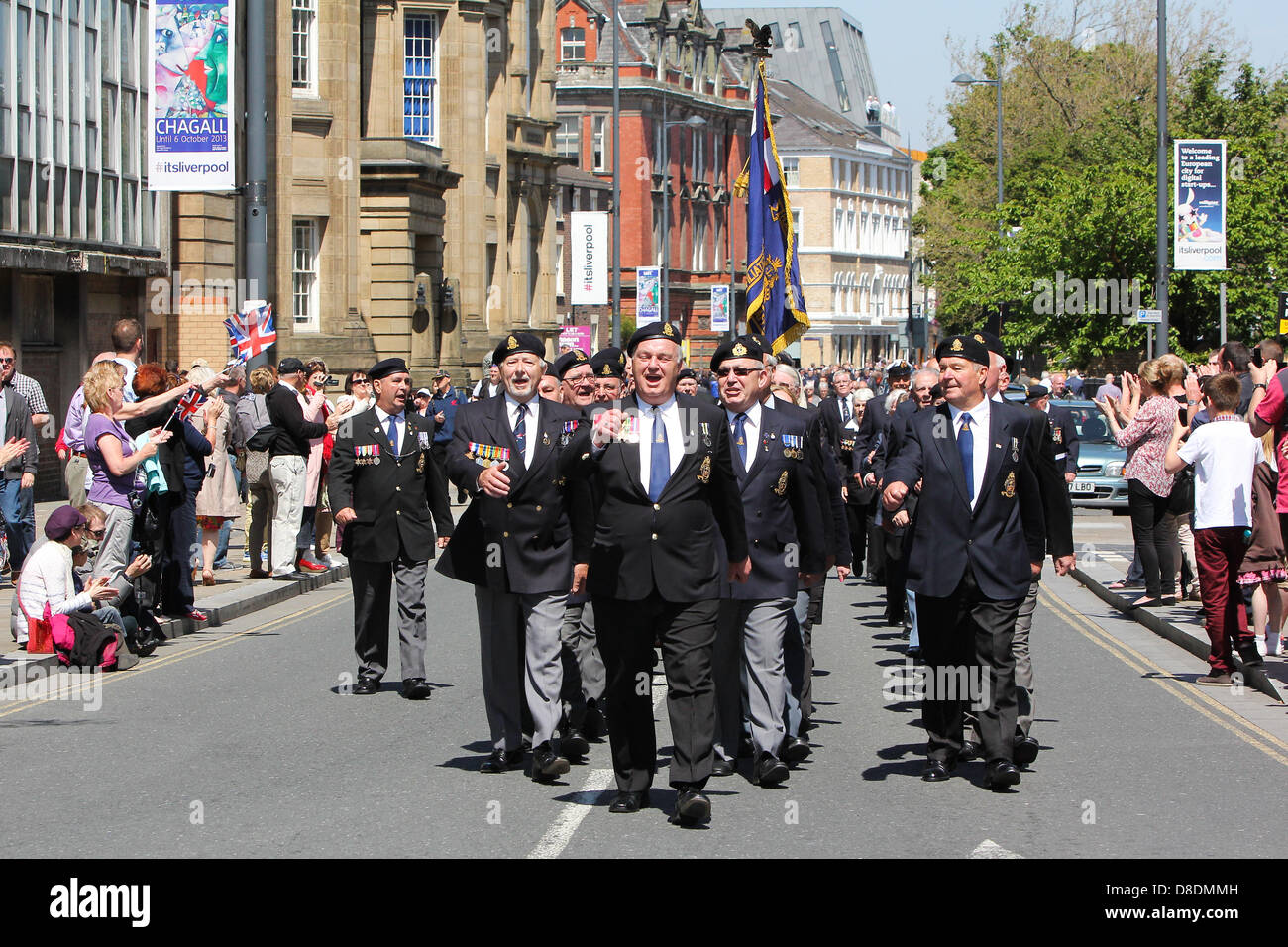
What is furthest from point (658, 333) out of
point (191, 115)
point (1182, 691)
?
point (191, 115)

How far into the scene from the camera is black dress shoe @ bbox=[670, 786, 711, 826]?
798cm

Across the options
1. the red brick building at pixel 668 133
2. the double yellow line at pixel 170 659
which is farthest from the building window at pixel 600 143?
the double yellow line at pixel 170 659

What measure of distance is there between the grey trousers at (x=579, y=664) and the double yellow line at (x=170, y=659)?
3442mm

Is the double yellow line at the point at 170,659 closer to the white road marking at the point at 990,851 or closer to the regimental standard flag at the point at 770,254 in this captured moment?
the regimental standard flag at the point at 770,254

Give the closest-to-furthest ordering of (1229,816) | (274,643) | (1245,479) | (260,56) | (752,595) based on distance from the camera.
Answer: (1229,816) → (752,595) → (1245,479) → (274,643) → (260,56)

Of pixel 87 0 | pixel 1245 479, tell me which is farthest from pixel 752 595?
pixel 87 0

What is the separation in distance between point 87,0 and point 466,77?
16666mm

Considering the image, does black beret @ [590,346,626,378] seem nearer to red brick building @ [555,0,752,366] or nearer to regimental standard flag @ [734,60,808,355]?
regimental standard flag @ [734,60,808,355]

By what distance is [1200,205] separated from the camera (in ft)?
102

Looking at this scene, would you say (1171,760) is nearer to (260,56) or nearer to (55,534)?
(55,534)

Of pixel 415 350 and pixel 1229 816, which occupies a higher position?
pixel 415 350

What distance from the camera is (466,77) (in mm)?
44719

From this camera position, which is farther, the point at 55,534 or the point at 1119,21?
the point at 1119,21

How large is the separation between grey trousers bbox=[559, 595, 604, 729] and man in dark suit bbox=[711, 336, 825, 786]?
3.21 ft
